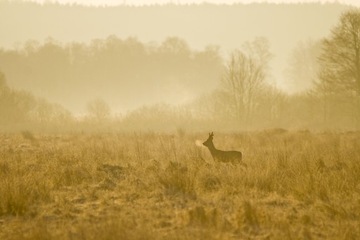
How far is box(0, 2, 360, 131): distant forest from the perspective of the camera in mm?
29172

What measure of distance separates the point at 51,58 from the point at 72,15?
42.9m

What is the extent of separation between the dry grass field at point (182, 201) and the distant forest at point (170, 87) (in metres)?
20.6

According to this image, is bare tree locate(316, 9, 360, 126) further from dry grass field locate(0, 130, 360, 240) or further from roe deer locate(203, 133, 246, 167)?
roe deer locate(203, 133, 246, 167)

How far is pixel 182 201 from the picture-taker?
6.62m

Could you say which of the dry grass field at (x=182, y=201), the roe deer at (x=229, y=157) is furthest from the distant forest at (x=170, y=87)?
the dry grass field at (x=182, y=201)

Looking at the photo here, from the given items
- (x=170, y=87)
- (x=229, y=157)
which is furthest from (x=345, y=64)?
(x=170, y=87)

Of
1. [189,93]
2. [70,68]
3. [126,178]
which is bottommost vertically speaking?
[126,178]

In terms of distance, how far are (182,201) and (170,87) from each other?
5928 cm

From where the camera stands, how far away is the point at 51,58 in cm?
6128

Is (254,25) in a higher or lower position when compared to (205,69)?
higher

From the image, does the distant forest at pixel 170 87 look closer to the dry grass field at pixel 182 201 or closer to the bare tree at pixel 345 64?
the bare tree at pixel 345 64

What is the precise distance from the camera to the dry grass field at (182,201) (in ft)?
16.7

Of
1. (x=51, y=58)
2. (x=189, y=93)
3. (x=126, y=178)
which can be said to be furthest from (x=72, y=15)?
(x=126, y=178)

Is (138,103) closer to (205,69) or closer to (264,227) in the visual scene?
(205,69)
